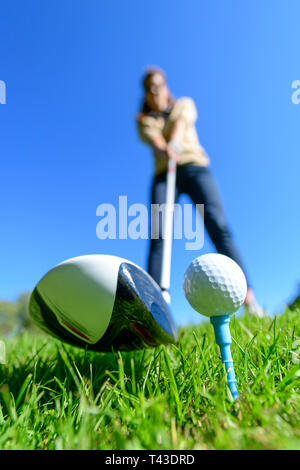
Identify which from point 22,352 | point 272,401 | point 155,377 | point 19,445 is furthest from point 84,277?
point 22,352

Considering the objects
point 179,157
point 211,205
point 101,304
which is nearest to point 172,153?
point 179,157

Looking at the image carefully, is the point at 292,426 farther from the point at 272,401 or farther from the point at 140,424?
the point at 140,424

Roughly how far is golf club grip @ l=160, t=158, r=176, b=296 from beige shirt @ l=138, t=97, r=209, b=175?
322 millimetres

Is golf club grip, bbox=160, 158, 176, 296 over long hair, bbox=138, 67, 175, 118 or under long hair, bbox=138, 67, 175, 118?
under

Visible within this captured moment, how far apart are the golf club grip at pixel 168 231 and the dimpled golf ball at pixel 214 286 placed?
1472 mm

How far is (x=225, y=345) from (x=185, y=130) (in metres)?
3.62

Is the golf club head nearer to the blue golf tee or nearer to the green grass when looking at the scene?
the green grass

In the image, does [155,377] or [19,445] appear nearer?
[19,445]

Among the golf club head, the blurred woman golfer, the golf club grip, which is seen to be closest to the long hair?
the blurred woman golfer

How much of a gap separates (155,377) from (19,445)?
617 millimetres

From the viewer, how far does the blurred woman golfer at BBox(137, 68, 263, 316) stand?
10.6ft

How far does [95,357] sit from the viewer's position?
6.17 ft

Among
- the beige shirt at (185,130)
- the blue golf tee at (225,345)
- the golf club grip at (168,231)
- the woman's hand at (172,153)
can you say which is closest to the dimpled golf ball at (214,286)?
the blue golf tee at (225,345)
